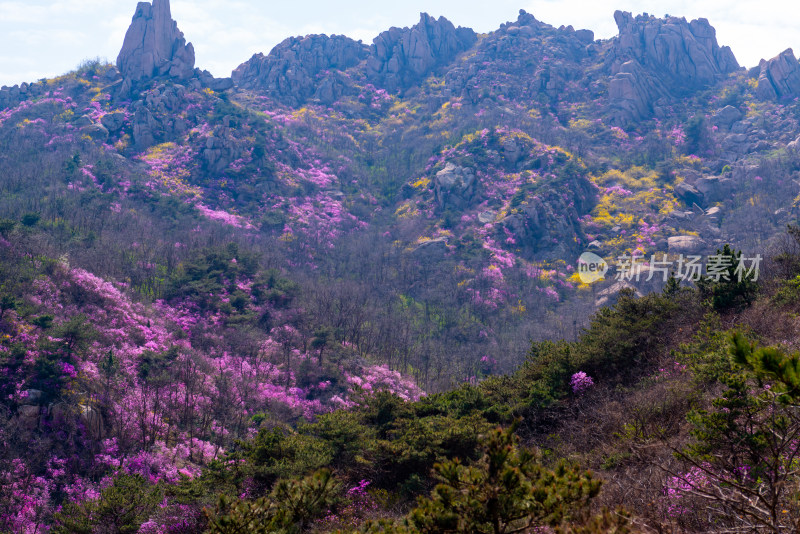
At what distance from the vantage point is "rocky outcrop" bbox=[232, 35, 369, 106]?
97875mm

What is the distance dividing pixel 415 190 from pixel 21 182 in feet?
172

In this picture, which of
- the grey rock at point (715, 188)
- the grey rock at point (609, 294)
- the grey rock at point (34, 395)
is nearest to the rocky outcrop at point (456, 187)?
the grey rock at point (609, 294)

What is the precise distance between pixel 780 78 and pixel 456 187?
6372 centimetres

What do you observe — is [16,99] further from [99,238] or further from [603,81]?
[603,81]

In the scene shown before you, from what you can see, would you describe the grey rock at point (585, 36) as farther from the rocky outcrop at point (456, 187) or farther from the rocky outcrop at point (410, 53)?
the rocky outcrop at point (456, 187)

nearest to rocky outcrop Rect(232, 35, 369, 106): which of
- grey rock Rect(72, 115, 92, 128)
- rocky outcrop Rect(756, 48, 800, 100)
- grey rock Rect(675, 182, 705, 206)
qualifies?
grey rock Rect(72, 115, 92, 128)

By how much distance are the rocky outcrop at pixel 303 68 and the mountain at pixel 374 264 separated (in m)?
0.64

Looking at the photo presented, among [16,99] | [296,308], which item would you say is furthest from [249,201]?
[16,99]

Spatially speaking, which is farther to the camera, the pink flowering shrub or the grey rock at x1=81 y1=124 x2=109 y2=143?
the grey rock at x1=81 y1=124 x2=109 y2=143

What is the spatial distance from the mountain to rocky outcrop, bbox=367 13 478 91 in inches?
29.8

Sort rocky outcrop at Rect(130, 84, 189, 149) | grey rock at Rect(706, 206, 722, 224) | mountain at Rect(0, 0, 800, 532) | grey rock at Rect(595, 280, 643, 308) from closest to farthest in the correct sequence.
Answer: mountain at Rect(0, 0, 800, 532) → grey rock at Rect(595, 280, 643, 308) → grey rock at Rect(706, 206, 722, 224) → rocky outcrop at Rect(130, 84, 189, 149)

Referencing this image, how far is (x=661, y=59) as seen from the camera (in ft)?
306

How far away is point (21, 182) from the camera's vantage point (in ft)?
172

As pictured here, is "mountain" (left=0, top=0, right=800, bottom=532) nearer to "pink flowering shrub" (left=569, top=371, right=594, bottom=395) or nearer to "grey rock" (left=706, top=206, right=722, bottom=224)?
"pink flowering shrub" (left=569, top=371, right=594, bottom=395)
